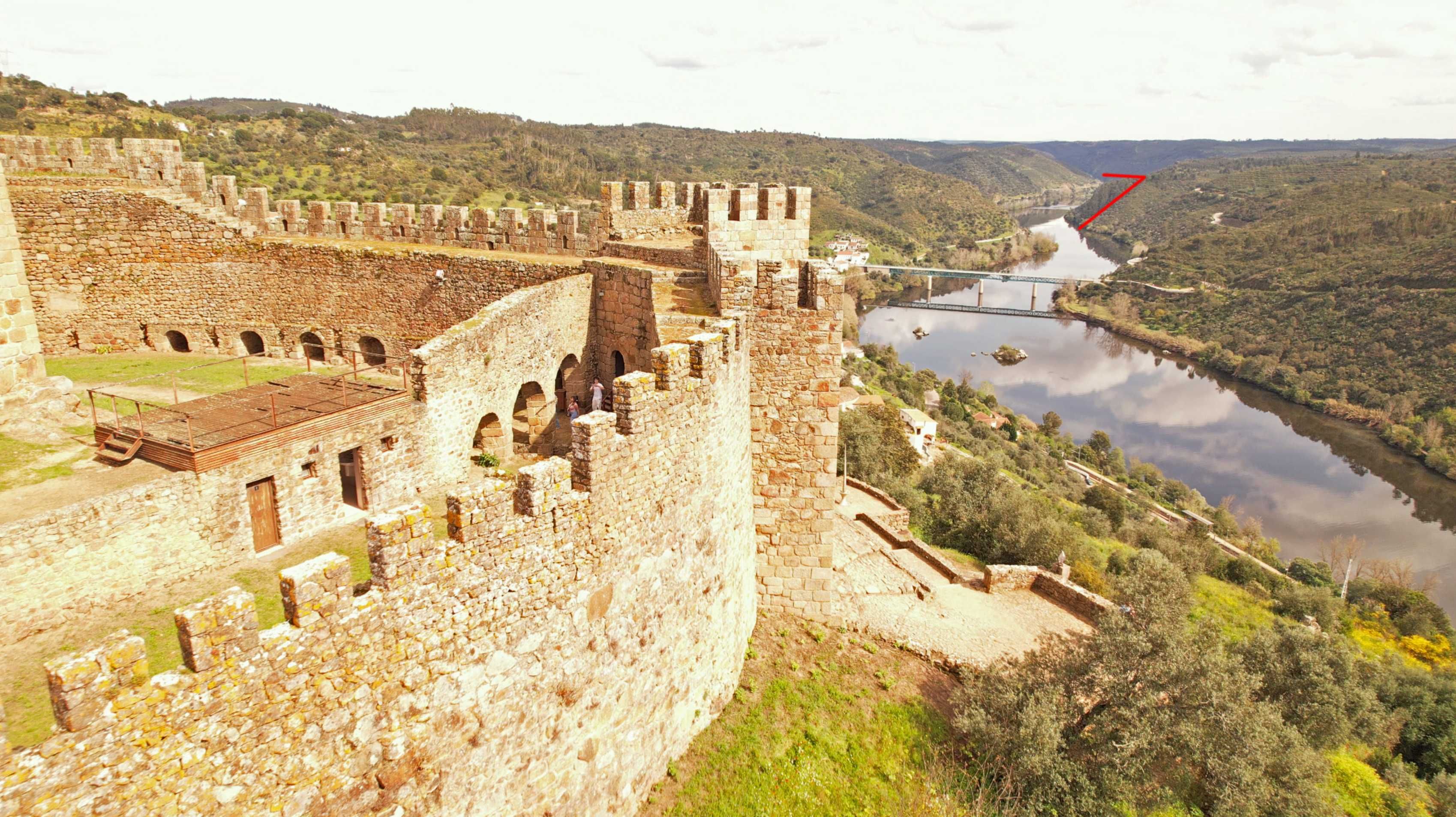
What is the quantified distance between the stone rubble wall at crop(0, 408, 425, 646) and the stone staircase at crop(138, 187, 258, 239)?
7654 millimetres

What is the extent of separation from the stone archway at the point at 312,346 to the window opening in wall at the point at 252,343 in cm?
80

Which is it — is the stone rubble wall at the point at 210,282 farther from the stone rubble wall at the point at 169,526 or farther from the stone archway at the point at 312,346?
the stone rubble wall at the point at 169,526

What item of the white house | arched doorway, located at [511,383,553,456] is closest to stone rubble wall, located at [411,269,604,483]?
arched doorway, located at [511,383,553,456]

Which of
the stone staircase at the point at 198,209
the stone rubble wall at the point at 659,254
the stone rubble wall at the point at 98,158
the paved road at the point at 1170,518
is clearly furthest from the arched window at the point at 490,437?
the paved road at the point at 1170,518

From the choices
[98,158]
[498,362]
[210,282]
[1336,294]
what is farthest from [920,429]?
[1336,294]

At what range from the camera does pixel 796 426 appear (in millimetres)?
9750

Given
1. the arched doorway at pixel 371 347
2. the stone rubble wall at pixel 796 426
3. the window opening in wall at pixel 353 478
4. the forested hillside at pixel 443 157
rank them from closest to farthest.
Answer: the stone rubble wall at pixel 796 426 → the window opening in wall at pixel 353 478 → the arched doorway at pixel 371 347 → the forested hillside at pixel 443 157

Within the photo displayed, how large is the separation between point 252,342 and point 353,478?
289 inches

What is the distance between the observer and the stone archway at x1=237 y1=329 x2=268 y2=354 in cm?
1582

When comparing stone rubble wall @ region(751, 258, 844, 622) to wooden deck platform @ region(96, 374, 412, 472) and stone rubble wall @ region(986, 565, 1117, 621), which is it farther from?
stone rubble wall @ region(986, 565, 1117, 621)

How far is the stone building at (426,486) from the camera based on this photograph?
14.0 feet

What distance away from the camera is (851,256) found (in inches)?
4021

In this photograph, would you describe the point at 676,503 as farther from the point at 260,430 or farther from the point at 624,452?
the point at 260,430

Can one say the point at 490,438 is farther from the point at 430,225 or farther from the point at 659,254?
the point at 430,225
